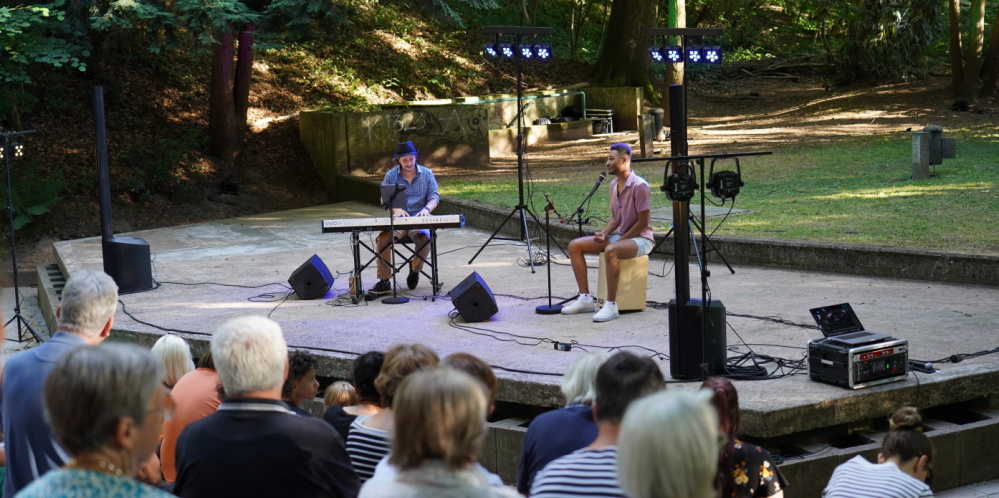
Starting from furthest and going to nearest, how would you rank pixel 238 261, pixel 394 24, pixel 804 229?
pixel 394 24 → pixel 238 261 → pixel 804 229

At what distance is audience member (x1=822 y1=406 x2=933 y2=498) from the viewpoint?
4.34m

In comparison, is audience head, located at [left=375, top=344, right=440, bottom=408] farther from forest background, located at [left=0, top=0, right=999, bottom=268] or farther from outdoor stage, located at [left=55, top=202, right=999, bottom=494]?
A: forest background, located at [left=0, top=0, right=999, bottom=268]

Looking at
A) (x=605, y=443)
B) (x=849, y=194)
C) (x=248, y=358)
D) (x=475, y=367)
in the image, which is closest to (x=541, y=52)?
(x=849, y=194)

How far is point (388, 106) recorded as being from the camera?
20266 mm

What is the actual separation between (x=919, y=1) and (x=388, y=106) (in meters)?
14.9

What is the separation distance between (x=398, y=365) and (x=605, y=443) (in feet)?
3.39

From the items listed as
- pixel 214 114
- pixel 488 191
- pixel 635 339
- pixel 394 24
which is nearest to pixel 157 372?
pixel 635 339

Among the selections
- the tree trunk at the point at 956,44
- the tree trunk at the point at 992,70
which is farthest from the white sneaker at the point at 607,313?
the tree trunk at the point at 992,70

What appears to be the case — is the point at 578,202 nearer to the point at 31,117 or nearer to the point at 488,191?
the point at 488,191

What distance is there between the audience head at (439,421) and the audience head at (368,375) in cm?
152

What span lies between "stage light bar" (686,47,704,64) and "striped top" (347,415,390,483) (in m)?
5.16

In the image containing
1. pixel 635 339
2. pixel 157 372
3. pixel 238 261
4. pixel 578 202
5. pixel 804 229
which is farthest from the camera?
pixel 578 202

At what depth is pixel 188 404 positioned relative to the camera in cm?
480

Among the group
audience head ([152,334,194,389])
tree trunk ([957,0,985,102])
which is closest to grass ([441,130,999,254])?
tree trunk ([957,0,985,102])
